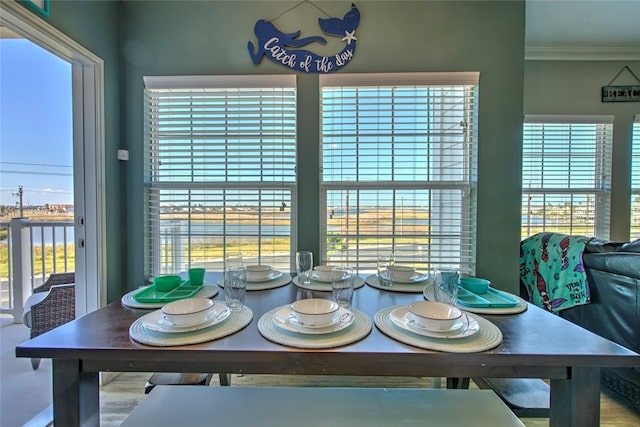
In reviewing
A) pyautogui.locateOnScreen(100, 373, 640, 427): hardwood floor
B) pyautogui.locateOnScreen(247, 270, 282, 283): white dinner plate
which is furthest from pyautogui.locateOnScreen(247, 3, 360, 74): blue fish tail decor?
pyautogui.locateOnScreen(100, 373, 640, 427): hardwood floor

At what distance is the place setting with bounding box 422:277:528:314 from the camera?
43.6 inches

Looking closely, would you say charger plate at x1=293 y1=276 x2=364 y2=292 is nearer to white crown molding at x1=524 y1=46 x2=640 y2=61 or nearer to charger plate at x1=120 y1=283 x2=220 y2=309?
charger plate at x1=120 y1=283 x2=220 y2=309

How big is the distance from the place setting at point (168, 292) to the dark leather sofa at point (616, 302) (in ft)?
7.39

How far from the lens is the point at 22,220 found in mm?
2572

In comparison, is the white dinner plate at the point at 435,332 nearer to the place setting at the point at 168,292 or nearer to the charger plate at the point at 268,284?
the charger plate at the point at 268,284

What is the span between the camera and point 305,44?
2.07m

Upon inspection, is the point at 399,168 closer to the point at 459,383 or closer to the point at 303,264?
the point at 303,264

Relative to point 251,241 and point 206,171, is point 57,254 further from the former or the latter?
point 251,241

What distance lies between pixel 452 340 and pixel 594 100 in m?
3.70

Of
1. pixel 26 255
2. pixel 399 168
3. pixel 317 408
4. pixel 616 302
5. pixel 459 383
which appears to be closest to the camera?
pixel 317 408

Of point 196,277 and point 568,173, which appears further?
point 568,173

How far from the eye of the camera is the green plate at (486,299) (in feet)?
3.70

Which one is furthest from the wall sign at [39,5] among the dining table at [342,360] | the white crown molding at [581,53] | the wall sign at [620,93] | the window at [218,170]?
the wall sign at [620,93]

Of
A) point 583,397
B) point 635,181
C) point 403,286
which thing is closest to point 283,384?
point 403,286
